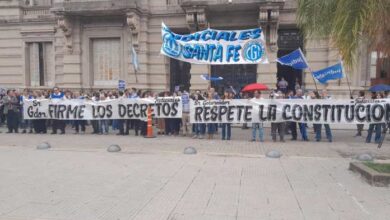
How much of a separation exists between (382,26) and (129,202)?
565 cm

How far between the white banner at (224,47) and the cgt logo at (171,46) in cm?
4

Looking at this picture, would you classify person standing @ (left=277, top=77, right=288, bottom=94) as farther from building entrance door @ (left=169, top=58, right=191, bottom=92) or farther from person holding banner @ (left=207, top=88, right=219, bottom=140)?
person holding banner @ (left=207, top=88, right=219, bottom=140)

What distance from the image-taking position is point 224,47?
14.0m

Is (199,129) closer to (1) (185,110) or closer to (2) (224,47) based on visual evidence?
(1) (185,110)

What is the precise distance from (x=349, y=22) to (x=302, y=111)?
672cm

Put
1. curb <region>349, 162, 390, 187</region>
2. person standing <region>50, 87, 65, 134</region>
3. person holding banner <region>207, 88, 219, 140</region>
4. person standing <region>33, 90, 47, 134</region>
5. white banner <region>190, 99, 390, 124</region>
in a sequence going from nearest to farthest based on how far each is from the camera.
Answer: curb <region>349, 162, 390, 187</region> < white banner <region>190, 99, 390, 124</region> < person holding banner <region>207, 88, 219, 140</region> < person standing <region>50, 87, 65, 134</region> < person standing <region>33, 90, 47, 134</region>

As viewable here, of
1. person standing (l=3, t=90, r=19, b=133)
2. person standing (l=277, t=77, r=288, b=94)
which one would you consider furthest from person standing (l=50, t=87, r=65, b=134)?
person standing (l=277, t=77, r=288, b=94)

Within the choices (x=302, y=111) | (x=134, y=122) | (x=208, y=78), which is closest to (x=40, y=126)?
(x=134, y=122)

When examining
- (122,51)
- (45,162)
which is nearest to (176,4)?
(122,51)

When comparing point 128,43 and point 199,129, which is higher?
point 128,43

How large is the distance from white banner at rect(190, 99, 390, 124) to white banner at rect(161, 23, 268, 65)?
1.58 m

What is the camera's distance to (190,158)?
9977 mm

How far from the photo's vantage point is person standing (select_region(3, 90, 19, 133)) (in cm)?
1609

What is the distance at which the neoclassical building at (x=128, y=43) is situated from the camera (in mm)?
18703
